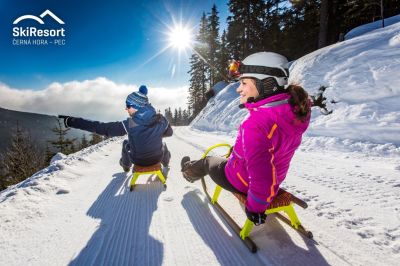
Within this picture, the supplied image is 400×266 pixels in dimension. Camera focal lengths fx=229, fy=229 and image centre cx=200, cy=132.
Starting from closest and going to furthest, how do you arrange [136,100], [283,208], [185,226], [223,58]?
[283,208] → [185,226] → [136,100] → [223,58]

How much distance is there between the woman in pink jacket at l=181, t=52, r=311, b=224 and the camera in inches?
75.4

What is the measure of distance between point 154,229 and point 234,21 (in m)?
33.9

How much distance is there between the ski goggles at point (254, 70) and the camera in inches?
85.3

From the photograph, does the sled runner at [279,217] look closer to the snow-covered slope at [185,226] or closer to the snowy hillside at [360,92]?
the snow-covered slope at [185,226]

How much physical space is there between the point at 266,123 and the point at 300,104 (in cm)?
33

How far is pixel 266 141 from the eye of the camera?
1.94 meters

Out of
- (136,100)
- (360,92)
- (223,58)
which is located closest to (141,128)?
(136,100)

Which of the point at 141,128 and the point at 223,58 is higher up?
the point at 223,58

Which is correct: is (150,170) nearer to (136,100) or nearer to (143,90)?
(136,100)

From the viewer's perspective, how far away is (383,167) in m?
4.41

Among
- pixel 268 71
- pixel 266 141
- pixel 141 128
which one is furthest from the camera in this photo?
pixel 141 128

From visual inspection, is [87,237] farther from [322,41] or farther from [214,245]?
[322,41]

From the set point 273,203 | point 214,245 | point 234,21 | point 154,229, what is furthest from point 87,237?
point 234,21

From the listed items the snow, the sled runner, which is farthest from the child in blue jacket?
the sled runner
